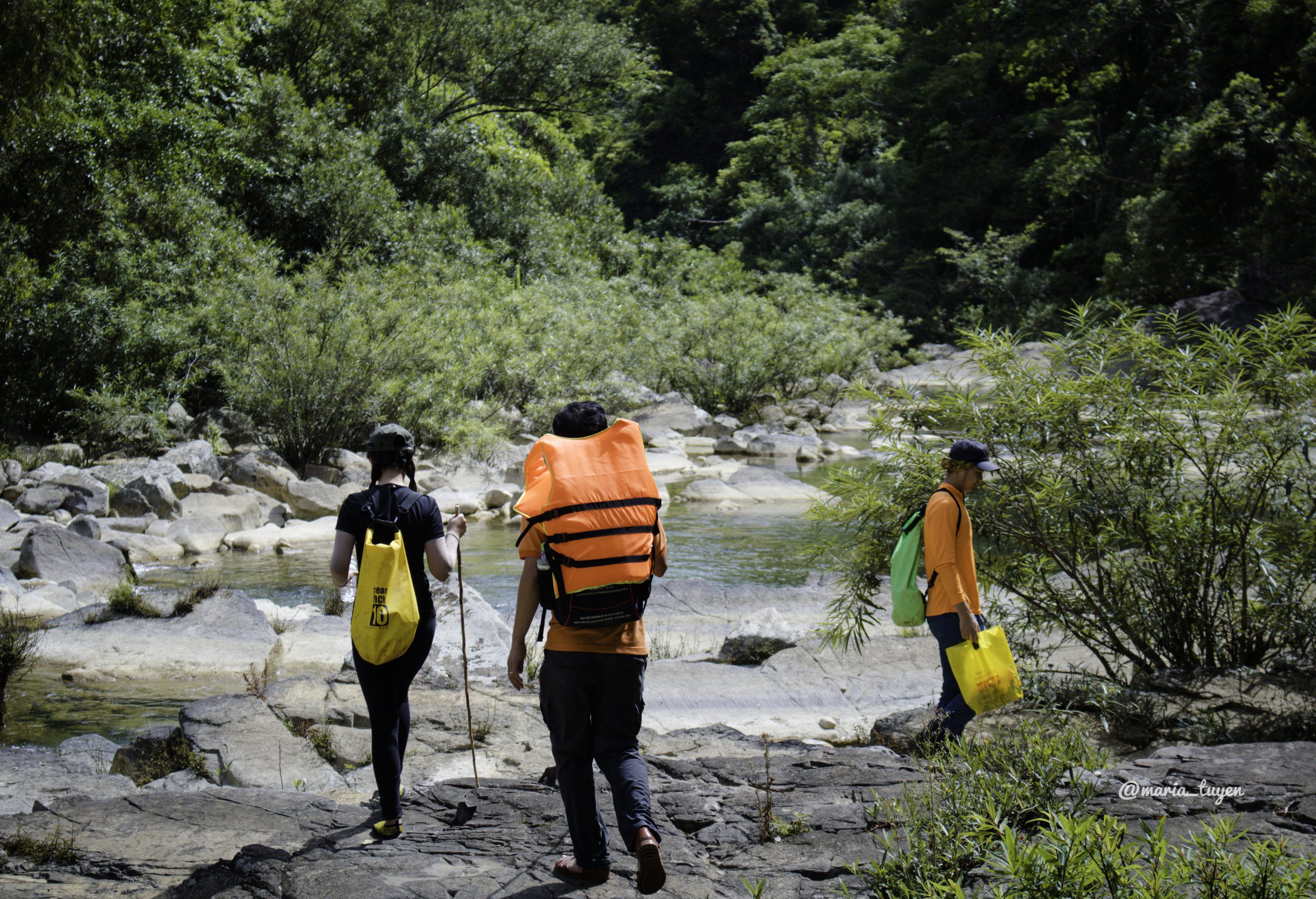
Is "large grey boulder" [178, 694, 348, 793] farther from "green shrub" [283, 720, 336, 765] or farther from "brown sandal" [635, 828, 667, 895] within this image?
"brown sandal" [635, 828, 667, 895]

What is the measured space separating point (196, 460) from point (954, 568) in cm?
1272

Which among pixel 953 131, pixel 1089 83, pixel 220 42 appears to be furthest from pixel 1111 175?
pixel 220 42

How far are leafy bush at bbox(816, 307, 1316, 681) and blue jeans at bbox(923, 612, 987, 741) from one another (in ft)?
3.85

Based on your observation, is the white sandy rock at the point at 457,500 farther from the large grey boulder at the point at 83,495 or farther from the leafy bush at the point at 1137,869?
the leafy bush at the point at 1137,869

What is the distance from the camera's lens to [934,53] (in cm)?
3891

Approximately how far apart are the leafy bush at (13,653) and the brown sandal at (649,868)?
16.4 ft

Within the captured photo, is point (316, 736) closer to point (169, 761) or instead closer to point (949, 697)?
point (169, 761)

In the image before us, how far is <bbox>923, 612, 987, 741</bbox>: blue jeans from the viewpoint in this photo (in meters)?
4.47

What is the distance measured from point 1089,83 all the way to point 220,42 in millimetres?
25608

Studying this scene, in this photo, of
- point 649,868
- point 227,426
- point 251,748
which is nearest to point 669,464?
point 227,426

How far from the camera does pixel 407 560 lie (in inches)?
147

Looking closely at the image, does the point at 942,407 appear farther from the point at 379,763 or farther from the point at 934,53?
the point at 934,53

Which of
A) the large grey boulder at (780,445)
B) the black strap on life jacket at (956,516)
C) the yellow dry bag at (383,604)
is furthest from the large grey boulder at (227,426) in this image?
the black strap on life jacket at (956,516)

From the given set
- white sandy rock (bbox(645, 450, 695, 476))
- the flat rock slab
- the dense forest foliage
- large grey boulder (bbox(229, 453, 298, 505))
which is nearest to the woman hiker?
the flat rock slab
